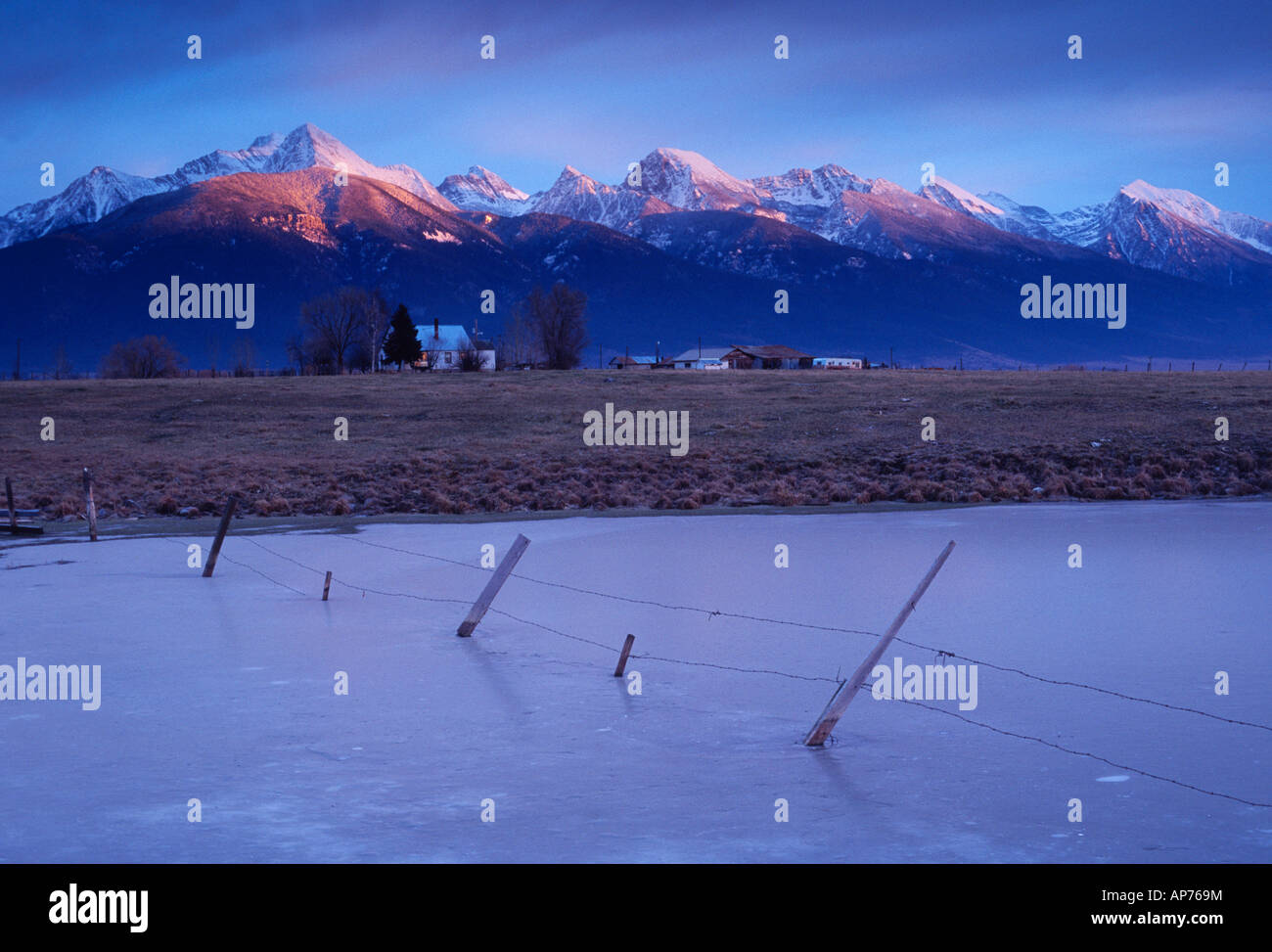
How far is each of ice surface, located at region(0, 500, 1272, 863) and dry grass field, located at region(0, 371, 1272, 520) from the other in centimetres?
1286

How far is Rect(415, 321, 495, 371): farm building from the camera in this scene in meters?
115

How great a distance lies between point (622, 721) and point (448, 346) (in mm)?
125169

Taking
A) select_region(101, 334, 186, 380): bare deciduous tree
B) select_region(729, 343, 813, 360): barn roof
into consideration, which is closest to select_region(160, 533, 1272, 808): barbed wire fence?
select_region(101, 334, 186, 380): bare deciduous tree

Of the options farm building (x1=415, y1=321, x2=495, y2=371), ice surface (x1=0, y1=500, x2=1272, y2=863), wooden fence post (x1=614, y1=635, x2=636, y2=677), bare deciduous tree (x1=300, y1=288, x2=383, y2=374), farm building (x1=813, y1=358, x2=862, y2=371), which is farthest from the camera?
farm building (x1=415, y1=321, x2=495, y2=371)

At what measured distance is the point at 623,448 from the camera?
128ft

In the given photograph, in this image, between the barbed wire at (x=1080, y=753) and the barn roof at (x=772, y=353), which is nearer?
the barbed wire at (x=1080, y=753)

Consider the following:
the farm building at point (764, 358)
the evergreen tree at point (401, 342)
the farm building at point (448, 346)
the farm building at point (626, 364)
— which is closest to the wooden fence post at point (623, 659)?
the farm building at point (626, 364)

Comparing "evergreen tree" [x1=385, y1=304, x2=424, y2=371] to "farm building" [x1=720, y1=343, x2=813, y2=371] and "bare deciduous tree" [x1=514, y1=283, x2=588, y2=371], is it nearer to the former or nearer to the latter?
"bare deciduous tree" [x1=514, y1=283, x2=588, y2=371]

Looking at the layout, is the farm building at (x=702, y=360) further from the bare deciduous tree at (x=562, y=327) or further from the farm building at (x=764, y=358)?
the bare deciduous tree at (x=562, y=327)

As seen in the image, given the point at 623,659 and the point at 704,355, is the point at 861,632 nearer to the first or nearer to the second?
the point at 623,659

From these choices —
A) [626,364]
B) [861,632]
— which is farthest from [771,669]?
[626,364]

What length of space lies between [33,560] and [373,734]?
41.6 ft

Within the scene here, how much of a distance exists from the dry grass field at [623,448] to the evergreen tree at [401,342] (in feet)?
132

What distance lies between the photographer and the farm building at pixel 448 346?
11544 centimetres
